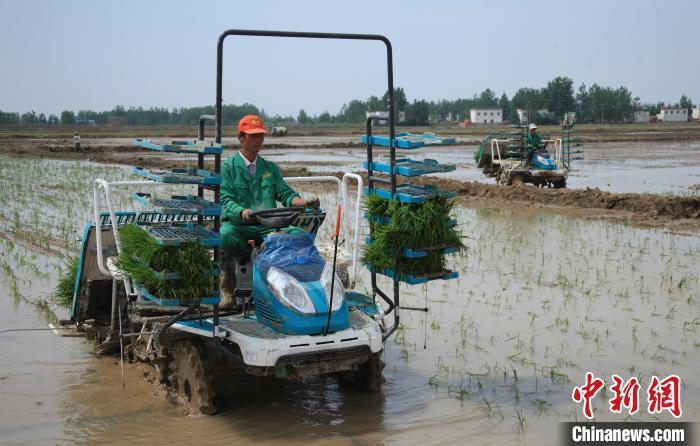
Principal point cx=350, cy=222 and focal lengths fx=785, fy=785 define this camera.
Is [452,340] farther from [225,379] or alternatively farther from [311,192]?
[311,192]

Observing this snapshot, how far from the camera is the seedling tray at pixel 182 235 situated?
521 cm

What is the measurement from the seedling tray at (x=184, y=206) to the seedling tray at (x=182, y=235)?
6.4 inches

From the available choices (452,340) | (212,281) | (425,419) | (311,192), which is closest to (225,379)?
(212,281)

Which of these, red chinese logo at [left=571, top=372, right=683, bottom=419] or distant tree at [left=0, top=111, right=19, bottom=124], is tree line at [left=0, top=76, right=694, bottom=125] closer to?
distant tree at [left=0, top=111, right=19, bottom=124]

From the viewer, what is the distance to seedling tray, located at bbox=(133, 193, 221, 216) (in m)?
5.27

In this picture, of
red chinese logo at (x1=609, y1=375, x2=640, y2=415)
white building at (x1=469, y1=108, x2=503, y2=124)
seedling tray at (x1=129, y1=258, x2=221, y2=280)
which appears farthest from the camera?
white building at (x1=469, y1=108, x2=503, y2=124)

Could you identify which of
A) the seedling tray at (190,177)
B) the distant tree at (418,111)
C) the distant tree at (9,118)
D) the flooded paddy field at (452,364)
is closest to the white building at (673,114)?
the distant tree at (418,111)

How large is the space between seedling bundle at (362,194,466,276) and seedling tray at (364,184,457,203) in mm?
40

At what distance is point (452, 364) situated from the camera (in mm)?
6770

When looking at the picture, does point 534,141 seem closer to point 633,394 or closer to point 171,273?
point 633,394

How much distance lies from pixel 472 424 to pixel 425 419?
34 cm

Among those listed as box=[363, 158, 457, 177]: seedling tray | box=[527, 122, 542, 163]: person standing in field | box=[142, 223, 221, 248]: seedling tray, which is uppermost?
box=[527, 122, 542, 163]: person standing in field

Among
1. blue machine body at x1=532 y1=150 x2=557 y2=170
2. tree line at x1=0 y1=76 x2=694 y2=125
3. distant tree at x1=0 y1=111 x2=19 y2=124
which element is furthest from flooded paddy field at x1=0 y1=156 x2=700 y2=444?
distant tree at x1=0 y1=111 x2=19 y2=124

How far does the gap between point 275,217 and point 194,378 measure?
1294mm
